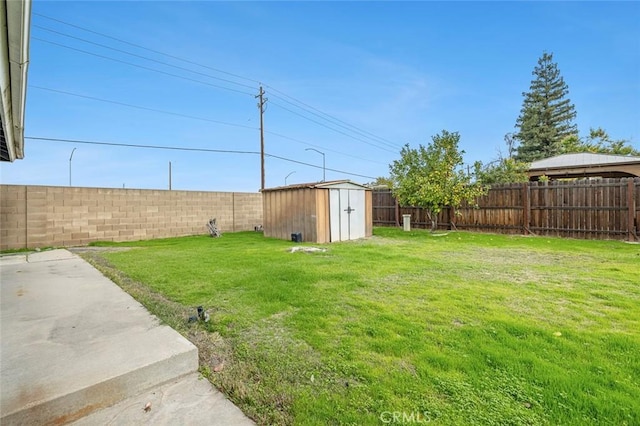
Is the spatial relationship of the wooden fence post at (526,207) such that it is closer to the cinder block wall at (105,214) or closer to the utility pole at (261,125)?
the cinder block wall at (105,214)

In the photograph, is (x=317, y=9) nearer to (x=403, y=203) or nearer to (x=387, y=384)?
(x=403, y=203)

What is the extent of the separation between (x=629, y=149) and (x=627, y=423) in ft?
93.2

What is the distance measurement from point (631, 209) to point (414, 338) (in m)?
9.55

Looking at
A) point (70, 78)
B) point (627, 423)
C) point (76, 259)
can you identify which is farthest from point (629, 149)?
point (70, 78)

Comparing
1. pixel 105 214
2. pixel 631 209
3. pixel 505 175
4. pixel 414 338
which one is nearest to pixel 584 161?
pixel 505 175

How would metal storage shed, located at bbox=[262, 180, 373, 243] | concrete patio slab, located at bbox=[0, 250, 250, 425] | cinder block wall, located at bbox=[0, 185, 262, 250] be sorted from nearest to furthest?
concrete patio slab, located at bbox=[0, 250, 250, 425] → cinder block wall, located at bbox=[0, 185, 262, 250] → metal storage shed, located at bbox=[262, 180, 373, 243]

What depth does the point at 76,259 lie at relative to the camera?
6.26m

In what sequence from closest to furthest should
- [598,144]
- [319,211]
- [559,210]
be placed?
[319,211], [559,210], [598,144]

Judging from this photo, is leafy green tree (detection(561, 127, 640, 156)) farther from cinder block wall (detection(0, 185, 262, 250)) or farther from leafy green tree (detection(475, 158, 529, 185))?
cinder block wall (detection(0, 185, 262, 250))

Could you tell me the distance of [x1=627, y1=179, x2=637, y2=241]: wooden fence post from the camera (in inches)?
320

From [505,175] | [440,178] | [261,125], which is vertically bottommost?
[440,178]

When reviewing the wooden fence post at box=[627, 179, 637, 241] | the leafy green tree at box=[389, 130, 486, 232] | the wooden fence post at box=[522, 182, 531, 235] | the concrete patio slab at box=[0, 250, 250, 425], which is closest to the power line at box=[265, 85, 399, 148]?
the leafy green tree at box=[389, 130, 486, 232]

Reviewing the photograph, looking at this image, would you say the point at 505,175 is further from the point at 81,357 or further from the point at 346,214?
the point at 81,357

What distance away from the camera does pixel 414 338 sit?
8.09 ft
